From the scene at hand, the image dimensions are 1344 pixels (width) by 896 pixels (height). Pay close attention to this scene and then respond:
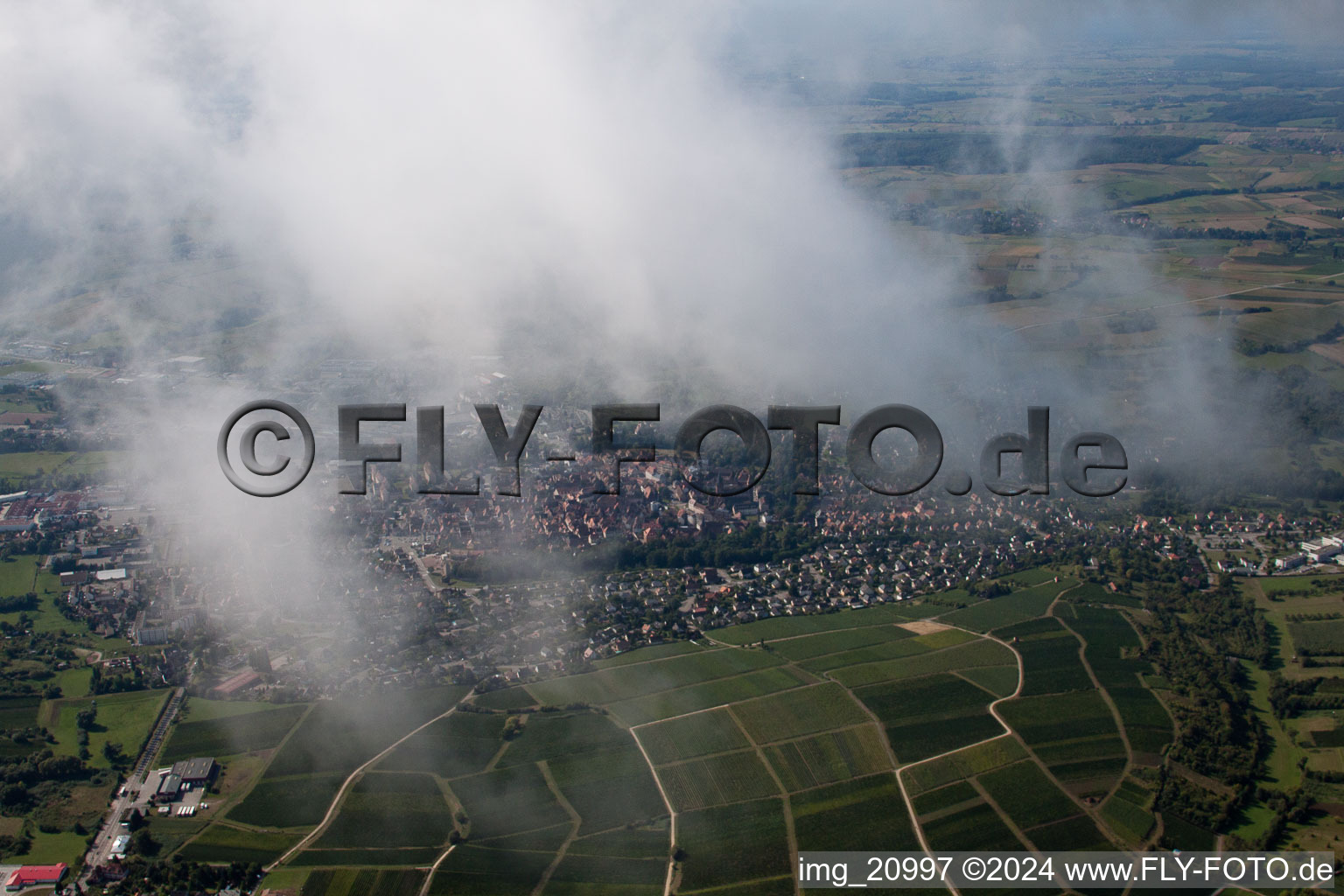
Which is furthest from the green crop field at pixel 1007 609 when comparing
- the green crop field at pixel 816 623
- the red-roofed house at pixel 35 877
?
the red-roofed house at pixel 35 877

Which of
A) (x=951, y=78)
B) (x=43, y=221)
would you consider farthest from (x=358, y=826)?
(x=951, y=78)

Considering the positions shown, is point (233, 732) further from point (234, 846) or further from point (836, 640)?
point (836, 640)

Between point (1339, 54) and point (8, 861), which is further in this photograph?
point (1339, 54)

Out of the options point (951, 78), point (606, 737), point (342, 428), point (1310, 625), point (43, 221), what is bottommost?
point (606, 737)

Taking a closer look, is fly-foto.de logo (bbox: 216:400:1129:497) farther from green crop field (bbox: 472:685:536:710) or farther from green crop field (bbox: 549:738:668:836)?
green crop field (bbox: 549:738:668:836)

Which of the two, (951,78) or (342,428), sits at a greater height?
(951,78)

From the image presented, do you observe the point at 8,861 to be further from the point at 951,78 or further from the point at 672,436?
the point at 951,78

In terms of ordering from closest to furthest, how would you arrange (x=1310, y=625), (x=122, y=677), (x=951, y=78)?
1. (x=122, y=677)
2. (x=1310, y=625)
3. (x=951, y=78)
